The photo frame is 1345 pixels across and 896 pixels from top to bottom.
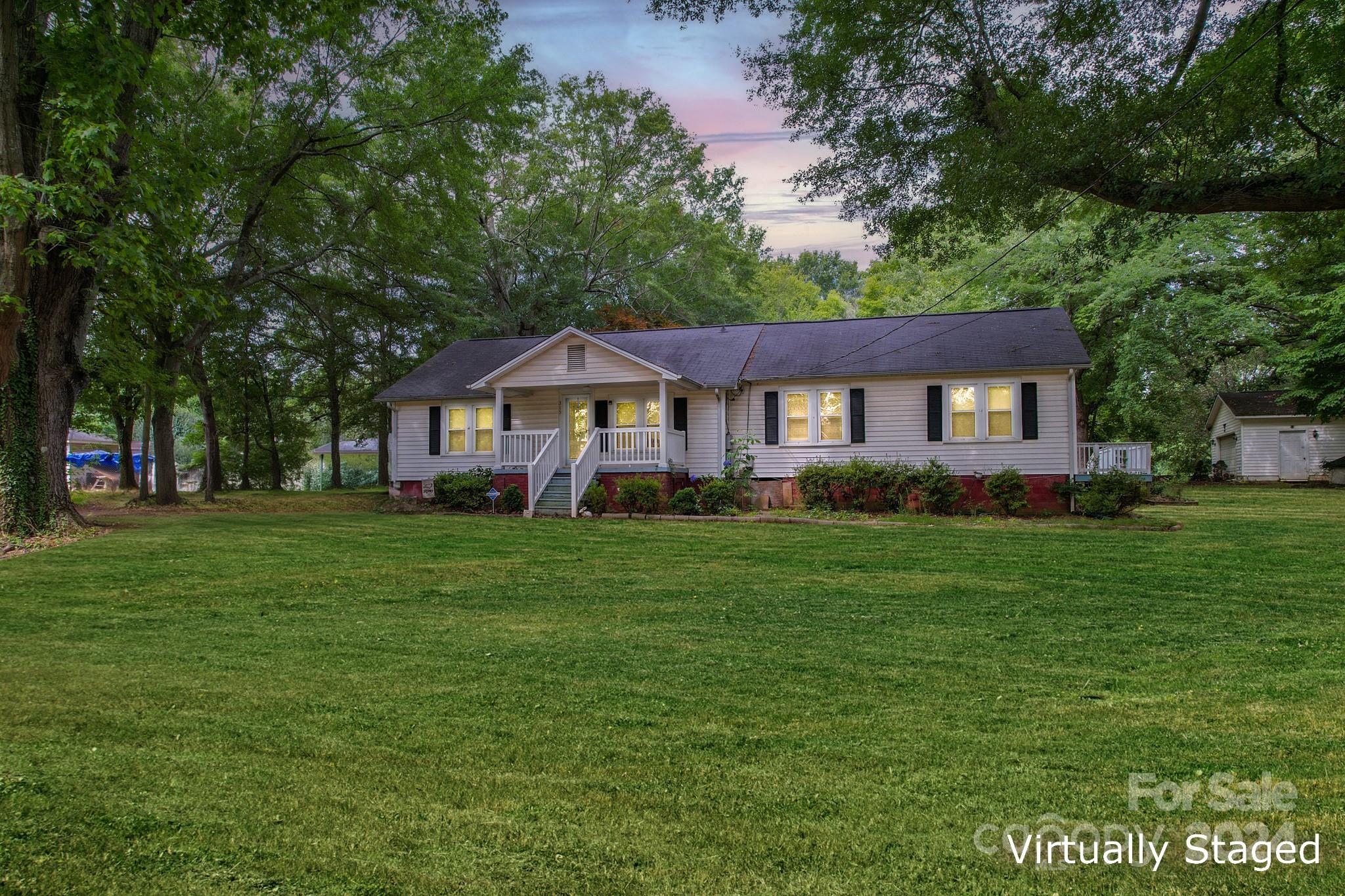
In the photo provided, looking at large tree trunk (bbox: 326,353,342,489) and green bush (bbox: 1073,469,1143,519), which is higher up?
large tree trunk (bbox: 326,353,342,489)

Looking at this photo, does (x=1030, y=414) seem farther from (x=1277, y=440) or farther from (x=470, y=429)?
(x=1277, y=440)

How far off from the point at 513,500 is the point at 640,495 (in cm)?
309

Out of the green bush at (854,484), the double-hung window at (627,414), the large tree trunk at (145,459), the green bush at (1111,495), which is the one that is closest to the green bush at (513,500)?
the double-hung window at (627,414)

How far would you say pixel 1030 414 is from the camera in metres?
17.6

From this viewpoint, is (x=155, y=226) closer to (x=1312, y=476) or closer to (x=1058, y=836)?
(x=1058, y=836)

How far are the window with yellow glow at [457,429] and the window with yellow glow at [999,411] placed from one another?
12993 millimetres

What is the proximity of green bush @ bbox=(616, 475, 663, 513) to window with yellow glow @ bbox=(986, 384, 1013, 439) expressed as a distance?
7466 millimetres

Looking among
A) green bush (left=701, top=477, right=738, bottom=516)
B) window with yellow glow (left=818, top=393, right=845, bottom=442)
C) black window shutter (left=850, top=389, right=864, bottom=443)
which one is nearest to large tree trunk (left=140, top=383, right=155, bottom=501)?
green bush (left=701, top=477, right=738, bottom=516)

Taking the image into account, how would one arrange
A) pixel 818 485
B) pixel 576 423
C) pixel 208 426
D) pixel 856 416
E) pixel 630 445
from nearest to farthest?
pixel 818 485 → pixel 856 416 → pixel 630 445 → pixel 576 423 → pixel 208 426

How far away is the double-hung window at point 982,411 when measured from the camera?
58.3 feet

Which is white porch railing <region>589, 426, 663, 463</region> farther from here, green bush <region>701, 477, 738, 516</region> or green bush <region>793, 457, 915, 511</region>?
green bush <region>793, 457, 915, 511</region>

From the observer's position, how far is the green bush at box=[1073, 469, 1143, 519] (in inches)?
614

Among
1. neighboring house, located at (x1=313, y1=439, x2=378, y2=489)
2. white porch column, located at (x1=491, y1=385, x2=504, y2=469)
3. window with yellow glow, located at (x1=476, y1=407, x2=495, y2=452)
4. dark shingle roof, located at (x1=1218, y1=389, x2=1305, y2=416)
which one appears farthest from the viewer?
neighboring house, located at (x1=313, y1=439, x2=378, y2=489)

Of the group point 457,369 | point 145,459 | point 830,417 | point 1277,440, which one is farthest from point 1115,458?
point 145,459
